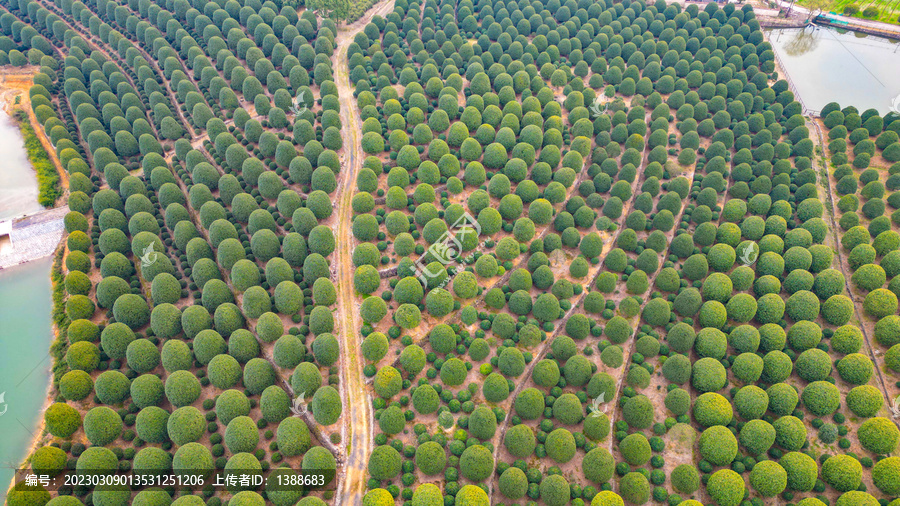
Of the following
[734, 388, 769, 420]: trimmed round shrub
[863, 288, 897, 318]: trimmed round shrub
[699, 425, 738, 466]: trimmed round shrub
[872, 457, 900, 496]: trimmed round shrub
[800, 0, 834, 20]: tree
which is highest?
[800, 0, 834, 20]: tree

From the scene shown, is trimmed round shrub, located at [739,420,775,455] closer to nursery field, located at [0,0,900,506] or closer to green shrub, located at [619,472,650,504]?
nursery field, located at [0,0,900,506]

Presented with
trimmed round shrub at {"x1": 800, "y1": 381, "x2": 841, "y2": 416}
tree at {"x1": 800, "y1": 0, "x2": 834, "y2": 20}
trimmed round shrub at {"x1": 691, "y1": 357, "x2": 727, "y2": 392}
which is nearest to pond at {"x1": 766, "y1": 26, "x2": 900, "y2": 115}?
tree at {"x1": 800, "y1": 0, "x2": 834, "y2": 20}

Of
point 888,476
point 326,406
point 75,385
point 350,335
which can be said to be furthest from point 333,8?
point 888,476

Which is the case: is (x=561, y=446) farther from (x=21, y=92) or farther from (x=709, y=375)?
(x=21, y=92)

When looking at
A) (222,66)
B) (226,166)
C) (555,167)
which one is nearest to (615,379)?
(555,167)

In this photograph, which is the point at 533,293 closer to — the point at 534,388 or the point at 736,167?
the point at 534,388

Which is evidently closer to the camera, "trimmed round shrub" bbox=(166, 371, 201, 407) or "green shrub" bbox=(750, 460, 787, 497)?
"green shrub" bbox=(750, 460, 787, 497)

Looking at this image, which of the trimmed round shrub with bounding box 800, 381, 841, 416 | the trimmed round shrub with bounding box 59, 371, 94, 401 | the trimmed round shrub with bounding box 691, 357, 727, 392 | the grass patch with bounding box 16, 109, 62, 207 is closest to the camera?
the trimmed round shrub with bounding box 59, 371, 94, 401
